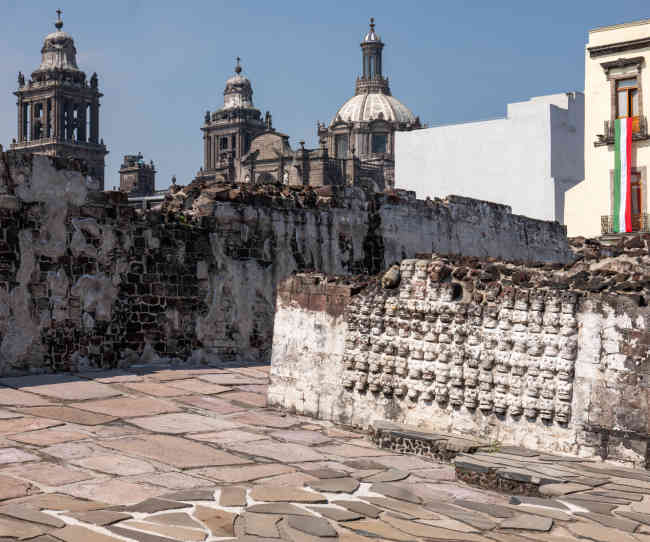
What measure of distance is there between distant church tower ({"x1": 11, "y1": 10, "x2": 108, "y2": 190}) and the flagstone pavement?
6782 centimetres

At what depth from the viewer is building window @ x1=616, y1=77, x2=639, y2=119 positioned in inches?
888

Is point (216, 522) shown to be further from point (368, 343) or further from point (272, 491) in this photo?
point (368, 343)

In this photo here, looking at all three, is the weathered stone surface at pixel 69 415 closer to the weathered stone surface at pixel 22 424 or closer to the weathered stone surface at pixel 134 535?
the weathered stone surface at pixel 22 424

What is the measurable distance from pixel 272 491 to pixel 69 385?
4.08 metres

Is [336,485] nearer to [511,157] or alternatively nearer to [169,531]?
[169,531]

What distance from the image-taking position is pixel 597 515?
460 centimetres

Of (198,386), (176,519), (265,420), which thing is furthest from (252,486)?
(198,386)

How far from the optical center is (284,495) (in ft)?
15.7

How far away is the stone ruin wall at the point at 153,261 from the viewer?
899 cm

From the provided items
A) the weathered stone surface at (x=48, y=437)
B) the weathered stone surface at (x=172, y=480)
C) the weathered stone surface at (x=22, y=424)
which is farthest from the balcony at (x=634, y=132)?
the weathered stone surface at (x=172, y=480)

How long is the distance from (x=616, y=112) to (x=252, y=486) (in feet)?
65.8

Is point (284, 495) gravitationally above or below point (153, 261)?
below

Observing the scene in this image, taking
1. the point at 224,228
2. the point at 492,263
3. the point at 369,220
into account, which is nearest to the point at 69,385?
the point at 224,228

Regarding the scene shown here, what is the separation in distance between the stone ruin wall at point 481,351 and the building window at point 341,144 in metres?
69.1
